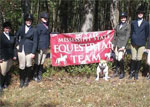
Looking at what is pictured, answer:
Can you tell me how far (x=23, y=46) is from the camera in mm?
6285

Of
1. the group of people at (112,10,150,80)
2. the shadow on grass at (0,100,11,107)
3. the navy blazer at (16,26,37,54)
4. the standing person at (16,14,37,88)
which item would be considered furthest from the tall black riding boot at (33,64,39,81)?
the group of people at (112,10,150,80)

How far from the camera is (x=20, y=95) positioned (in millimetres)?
5949

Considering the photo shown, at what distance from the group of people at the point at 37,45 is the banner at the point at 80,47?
49cm

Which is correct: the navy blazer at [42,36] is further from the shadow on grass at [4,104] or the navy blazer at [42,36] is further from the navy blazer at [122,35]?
the navy blazer at [122,35]

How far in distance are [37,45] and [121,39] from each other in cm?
264

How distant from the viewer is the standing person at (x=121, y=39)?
273 inches

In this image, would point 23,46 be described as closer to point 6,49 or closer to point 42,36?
point 6,49

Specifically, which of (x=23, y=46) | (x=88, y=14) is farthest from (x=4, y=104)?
(x=88, y=14)

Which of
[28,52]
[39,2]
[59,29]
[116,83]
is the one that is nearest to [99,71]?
[116,83]

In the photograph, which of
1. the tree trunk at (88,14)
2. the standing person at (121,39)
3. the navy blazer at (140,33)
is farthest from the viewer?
the tree trunk at (88,14)

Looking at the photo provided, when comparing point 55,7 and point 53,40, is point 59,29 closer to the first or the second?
point 55,7

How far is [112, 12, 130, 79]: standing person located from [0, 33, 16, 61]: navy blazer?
3.23 m

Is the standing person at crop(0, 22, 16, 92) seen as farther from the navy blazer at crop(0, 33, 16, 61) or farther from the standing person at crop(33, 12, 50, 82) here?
the standing person at crop(33, 12, 50, 82)

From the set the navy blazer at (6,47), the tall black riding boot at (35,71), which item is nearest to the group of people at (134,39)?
the tall black riding boot at (35,71)
